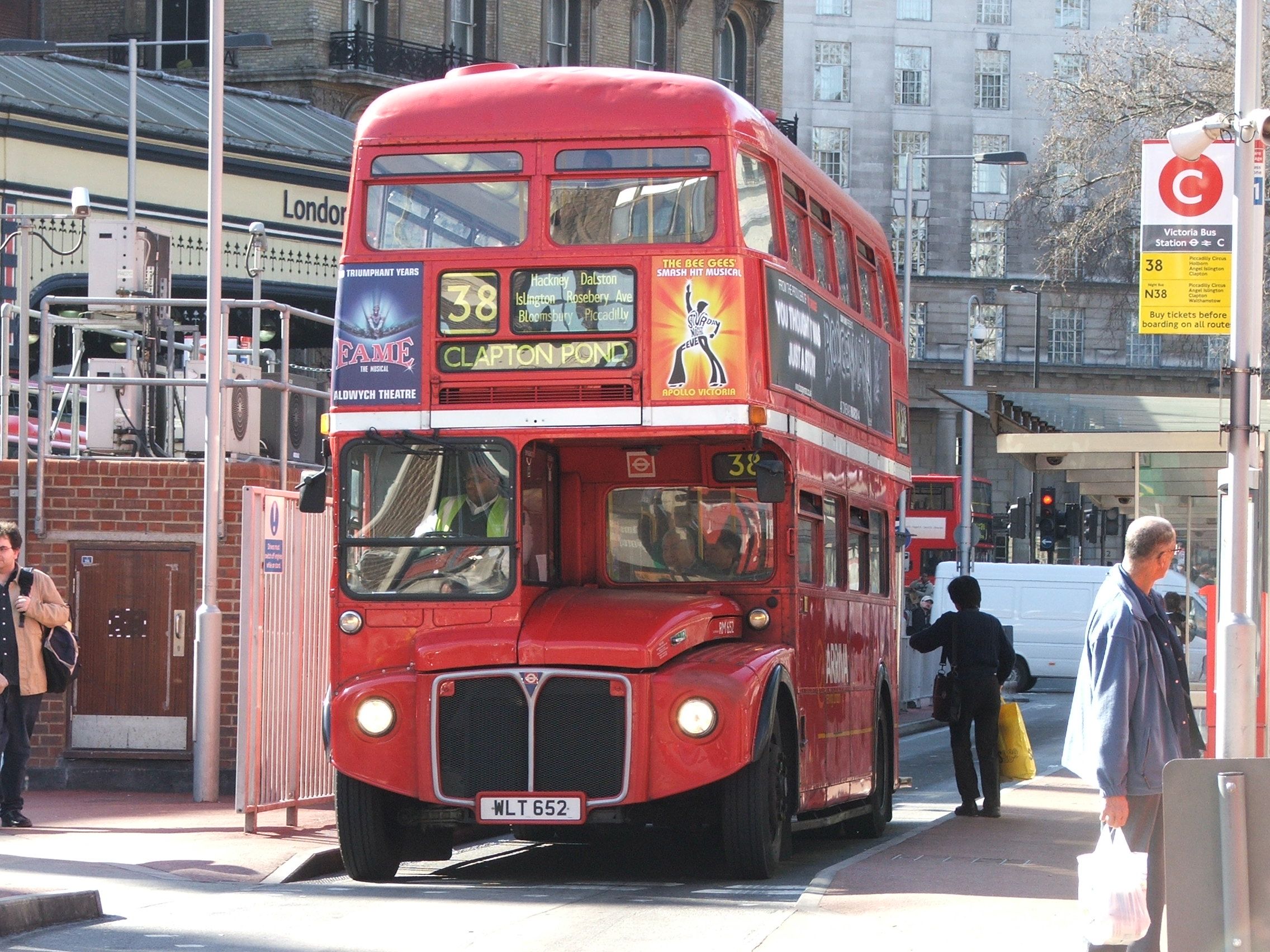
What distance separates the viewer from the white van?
39500 mm

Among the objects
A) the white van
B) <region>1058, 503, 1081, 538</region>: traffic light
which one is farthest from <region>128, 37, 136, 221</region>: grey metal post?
<region>1058, 503, 1081, 538</region>: traffic light

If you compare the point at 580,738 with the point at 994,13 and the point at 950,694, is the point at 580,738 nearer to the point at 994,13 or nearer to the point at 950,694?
the point at 950,694

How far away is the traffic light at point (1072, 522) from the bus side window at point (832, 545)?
85.5 feet

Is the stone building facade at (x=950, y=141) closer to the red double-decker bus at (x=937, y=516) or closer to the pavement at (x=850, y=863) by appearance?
the red double-decker bus at (x=937, y=516)

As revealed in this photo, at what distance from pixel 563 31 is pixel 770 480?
34284 millimetres

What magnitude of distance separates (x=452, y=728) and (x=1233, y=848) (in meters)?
6.01

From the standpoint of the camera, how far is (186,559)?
1661 centimetres

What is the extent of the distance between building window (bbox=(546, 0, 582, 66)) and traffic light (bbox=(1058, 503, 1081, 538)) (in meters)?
13.8

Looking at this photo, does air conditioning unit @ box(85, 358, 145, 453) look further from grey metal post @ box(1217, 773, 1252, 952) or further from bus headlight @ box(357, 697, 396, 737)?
grey metal post @ box(1217, 773, 1252, 952)

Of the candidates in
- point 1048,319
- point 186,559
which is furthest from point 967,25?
point 186,559

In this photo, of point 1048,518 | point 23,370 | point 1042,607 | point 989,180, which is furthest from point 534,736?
point 989,180

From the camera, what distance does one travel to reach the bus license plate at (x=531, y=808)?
437 inches

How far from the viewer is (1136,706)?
24.6ft

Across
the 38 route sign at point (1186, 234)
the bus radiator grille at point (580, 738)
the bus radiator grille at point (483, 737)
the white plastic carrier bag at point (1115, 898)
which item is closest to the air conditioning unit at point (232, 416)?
the bus radiator grille at point (483, 737)
